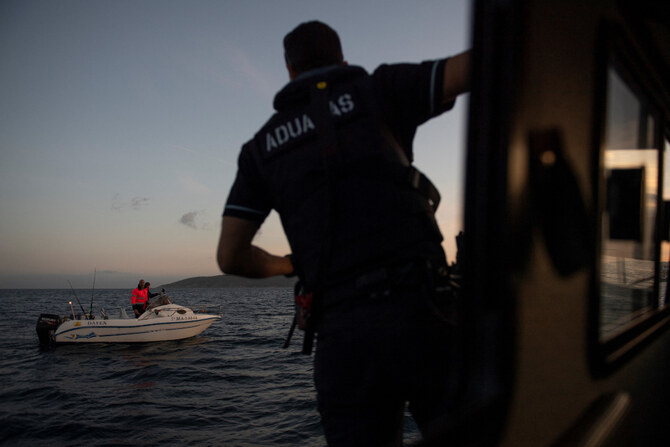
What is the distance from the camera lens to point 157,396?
10.4m

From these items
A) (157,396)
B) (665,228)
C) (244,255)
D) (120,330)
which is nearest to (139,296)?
(120,330)

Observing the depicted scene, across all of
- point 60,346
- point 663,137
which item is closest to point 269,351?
point 60,346

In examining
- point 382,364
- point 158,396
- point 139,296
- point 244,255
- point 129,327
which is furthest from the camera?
point 139,296

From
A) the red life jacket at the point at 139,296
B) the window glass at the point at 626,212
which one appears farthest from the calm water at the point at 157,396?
the window glass at the point at 626,212

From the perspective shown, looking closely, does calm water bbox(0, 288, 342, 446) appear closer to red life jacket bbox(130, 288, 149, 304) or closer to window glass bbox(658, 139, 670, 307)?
red life jacket bbox(130, 288, 149, 304)

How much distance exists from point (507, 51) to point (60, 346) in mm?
21861

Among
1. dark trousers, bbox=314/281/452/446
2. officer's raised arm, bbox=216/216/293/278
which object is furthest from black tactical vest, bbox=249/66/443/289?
officer's raised arm, bbox=216/216/293/278

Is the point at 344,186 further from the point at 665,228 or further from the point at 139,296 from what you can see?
the point at 139,296

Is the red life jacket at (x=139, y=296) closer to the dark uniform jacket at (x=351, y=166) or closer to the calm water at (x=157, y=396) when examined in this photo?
the calm water at (x=157, y=396)

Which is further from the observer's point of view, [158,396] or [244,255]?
[158,396]

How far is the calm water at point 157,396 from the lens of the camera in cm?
780

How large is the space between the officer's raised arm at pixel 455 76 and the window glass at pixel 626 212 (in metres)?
0.47

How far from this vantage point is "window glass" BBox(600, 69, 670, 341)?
4.15 ft

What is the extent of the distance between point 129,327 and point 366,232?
1841 cm
